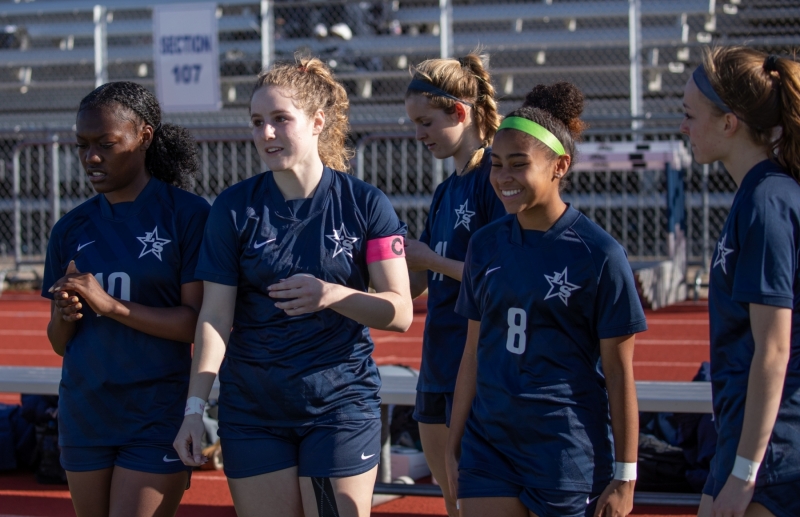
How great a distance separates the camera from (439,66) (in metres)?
3.38

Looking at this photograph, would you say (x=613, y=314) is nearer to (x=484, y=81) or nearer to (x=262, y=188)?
(x=262, y=188)

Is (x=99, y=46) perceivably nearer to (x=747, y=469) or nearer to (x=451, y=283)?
(x=451, y=283)

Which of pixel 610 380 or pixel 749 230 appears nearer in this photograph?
pixel 749 230

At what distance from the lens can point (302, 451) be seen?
2.63m

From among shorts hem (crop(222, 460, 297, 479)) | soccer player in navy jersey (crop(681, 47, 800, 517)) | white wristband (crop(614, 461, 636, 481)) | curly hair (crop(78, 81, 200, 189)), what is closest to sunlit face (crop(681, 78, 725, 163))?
soccer player in navy jersey (crop(681, 47, 800, 517))

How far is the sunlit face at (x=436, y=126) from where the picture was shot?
3.39 m

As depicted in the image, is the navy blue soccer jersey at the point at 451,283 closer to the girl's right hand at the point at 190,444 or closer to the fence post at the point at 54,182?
the girl's right hand at the point at 190,444

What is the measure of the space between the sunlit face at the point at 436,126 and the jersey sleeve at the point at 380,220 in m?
0.68

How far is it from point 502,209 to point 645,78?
40.8 ft

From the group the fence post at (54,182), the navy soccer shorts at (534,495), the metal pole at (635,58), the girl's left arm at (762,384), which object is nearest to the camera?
the girl's left arm at (762,384)

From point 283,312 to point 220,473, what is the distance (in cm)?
332

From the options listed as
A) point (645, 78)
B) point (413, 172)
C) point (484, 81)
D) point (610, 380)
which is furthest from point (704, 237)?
point (610, 380)

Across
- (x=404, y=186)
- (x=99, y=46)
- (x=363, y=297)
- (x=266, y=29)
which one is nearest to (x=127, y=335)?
(x=363, y=297)

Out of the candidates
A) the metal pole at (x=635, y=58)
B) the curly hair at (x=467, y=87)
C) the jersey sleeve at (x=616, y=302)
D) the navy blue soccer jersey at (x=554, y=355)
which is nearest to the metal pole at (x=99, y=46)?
the metal pole at (x=635, y=58)
